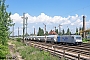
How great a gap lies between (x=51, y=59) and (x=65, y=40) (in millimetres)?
38266

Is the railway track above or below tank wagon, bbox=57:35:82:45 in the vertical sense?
below

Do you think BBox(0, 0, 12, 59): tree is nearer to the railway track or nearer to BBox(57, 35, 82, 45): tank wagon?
the railway track

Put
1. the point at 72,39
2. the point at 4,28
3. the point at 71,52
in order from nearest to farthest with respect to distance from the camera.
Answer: the point at 4,28
the point at 71,52
the point at 72,39

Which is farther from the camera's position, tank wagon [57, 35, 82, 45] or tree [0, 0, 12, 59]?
tank wagon [57, 35, 82, 45]

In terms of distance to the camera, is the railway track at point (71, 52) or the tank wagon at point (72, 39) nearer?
the railway track at point (71, 52)

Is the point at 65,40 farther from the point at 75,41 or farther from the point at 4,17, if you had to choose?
the point at 4,17

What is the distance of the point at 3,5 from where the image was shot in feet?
72.0

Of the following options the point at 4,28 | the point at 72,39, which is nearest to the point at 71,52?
the point at 4,28

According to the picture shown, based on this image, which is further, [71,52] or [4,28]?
[71,52]

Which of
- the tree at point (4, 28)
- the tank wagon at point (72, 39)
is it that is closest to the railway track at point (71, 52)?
the tree at point (4, 28)

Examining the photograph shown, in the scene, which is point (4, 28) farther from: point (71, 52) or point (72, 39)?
point (72, 39)

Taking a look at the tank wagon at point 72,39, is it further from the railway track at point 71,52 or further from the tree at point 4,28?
the tree at point 4,28

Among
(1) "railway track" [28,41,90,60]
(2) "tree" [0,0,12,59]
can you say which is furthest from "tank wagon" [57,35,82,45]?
(2) "tree" [0,0,12,59]

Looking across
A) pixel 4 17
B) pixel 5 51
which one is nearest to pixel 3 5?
pixel 4 17
